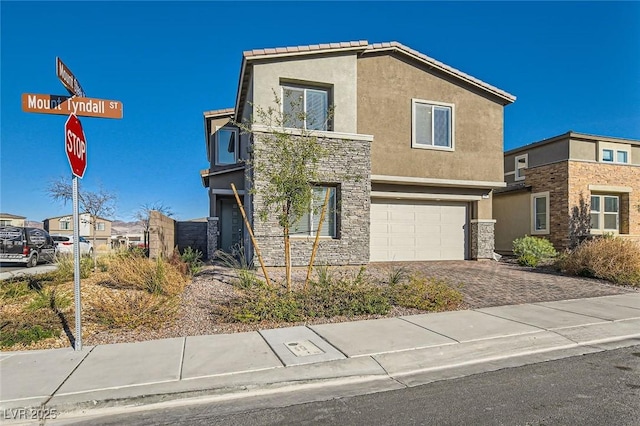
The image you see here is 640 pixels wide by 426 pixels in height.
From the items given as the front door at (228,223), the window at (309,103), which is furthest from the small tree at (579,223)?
the front door at (228,223)

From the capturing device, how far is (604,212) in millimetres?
18641

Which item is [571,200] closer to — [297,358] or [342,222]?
[342,222]

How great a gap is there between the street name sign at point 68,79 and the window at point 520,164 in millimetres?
24313

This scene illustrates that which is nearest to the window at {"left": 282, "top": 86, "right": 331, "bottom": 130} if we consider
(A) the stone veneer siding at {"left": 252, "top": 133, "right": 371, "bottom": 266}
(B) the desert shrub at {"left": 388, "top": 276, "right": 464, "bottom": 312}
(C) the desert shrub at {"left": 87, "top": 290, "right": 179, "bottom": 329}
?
(A) the stone veneer siding at {"left": 252, "top": 133, "right": 371, "bottom": 266}

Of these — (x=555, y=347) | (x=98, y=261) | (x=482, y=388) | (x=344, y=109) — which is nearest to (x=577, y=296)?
(x=555, y=347)

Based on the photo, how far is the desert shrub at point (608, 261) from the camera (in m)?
11.7

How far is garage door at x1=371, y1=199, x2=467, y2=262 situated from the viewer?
15.0 m

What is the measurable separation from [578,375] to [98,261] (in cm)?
1397

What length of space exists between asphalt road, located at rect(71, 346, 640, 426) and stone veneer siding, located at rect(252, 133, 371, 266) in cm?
774

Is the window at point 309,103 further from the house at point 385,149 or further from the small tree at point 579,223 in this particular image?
the small tree at point 579,223

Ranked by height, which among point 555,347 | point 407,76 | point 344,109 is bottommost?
point 555,347

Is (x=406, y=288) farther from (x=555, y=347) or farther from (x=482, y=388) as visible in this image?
(x=482, y=388)

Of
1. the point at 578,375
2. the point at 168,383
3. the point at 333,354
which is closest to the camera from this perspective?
the point at 168,383

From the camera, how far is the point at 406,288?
880 centimetres
